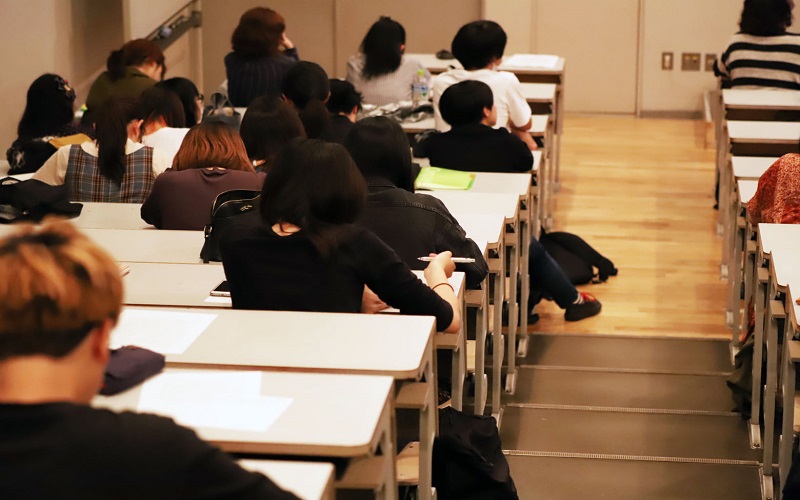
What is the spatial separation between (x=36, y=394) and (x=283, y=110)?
2703mm

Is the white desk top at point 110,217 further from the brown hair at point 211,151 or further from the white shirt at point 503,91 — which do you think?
the white shirt at point 503,91

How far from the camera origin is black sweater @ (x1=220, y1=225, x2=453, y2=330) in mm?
2473

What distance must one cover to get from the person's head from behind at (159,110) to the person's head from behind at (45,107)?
1.82ft

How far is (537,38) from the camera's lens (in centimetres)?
941

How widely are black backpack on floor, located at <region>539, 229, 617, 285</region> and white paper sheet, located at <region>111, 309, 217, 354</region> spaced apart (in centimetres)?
322

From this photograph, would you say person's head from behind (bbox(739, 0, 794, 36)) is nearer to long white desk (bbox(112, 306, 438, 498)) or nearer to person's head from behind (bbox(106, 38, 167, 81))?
person's head from behind (bbox(106, 38, 167, 81))

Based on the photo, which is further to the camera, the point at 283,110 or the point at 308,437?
the point at 283,110

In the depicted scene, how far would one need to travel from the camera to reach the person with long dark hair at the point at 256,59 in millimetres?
6215

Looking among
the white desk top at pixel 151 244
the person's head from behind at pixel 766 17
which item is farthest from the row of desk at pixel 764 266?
the white desk top at pixel 151 244

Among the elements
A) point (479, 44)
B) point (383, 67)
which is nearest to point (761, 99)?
point (479, 44)

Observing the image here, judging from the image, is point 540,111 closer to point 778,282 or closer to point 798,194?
point 798,194

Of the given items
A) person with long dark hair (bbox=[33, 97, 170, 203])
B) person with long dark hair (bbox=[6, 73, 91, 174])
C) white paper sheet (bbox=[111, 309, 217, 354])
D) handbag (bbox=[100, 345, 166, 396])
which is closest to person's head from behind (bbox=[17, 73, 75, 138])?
person with long dark hair (bbox=[6, 73, 91, 174])

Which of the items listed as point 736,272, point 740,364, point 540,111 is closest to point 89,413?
point 740,364

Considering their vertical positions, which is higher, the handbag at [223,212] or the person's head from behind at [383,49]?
the person's head from behind at [383,49]
